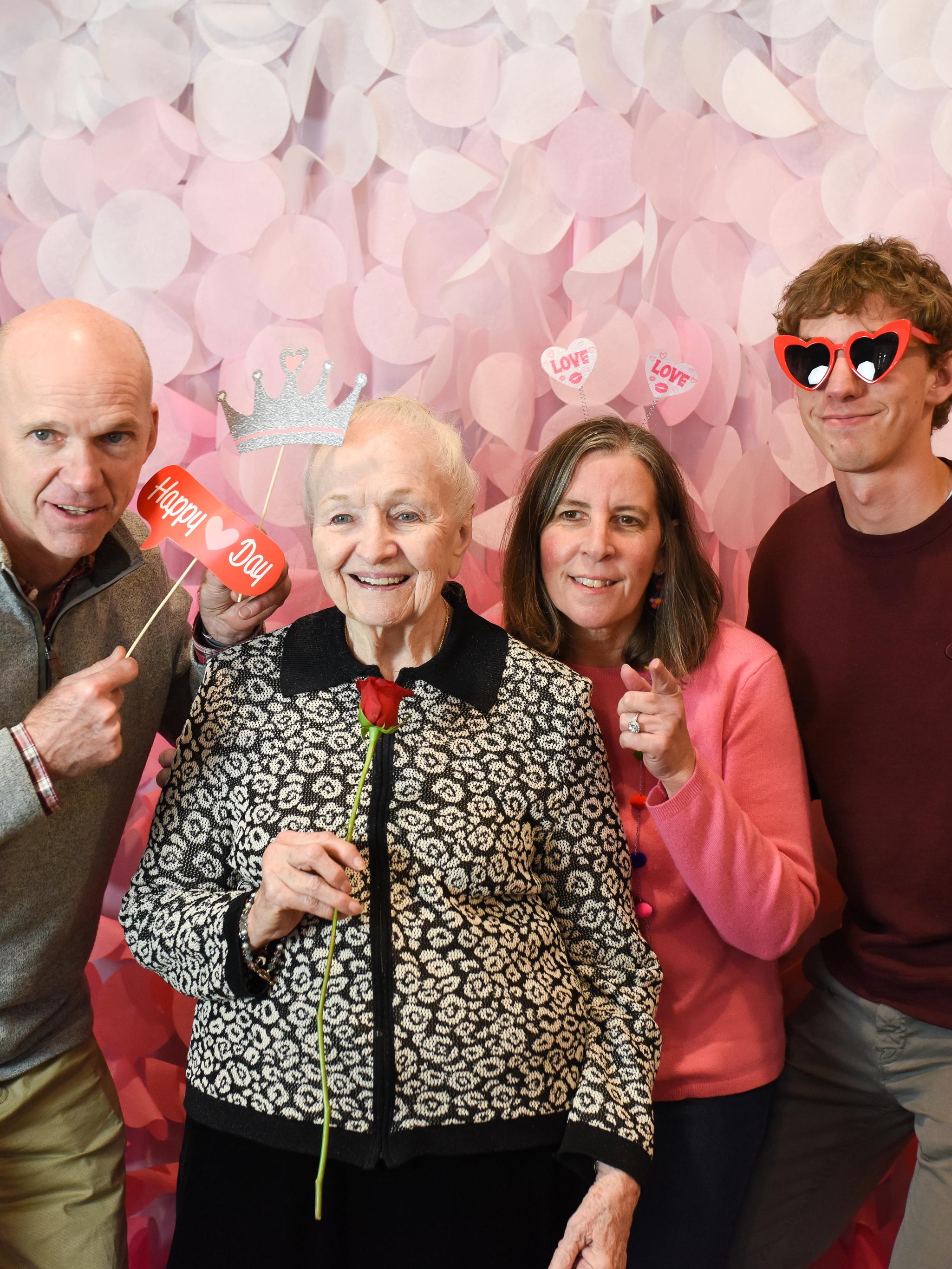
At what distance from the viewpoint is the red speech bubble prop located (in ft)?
5.12

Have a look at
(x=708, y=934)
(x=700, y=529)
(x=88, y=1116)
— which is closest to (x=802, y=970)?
(x=708, y=934)

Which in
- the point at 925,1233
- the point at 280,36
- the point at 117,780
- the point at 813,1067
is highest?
the point at 280,36

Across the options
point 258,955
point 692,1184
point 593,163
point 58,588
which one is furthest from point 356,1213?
point 593,163

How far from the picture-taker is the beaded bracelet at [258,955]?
1.45 meters

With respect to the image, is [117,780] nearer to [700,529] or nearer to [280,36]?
[700,529]

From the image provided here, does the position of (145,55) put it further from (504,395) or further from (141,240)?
(504,395)

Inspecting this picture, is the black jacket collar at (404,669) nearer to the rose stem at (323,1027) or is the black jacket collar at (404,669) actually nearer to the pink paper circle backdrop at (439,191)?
the rose stem at (323,1027)

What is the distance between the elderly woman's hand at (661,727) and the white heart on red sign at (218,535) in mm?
584

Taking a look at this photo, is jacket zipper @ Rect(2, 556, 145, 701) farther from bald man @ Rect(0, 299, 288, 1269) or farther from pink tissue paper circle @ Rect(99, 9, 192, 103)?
pink tissue paper circle @ Rect(99, 9, 192, 103)

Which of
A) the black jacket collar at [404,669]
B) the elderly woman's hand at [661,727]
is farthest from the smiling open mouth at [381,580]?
the elderly woman's hand at [661,727]

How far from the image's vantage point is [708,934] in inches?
72.1

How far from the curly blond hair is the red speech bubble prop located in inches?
40.5

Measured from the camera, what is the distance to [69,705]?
1.43 meters

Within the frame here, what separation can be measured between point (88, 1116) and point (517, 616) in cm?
105
